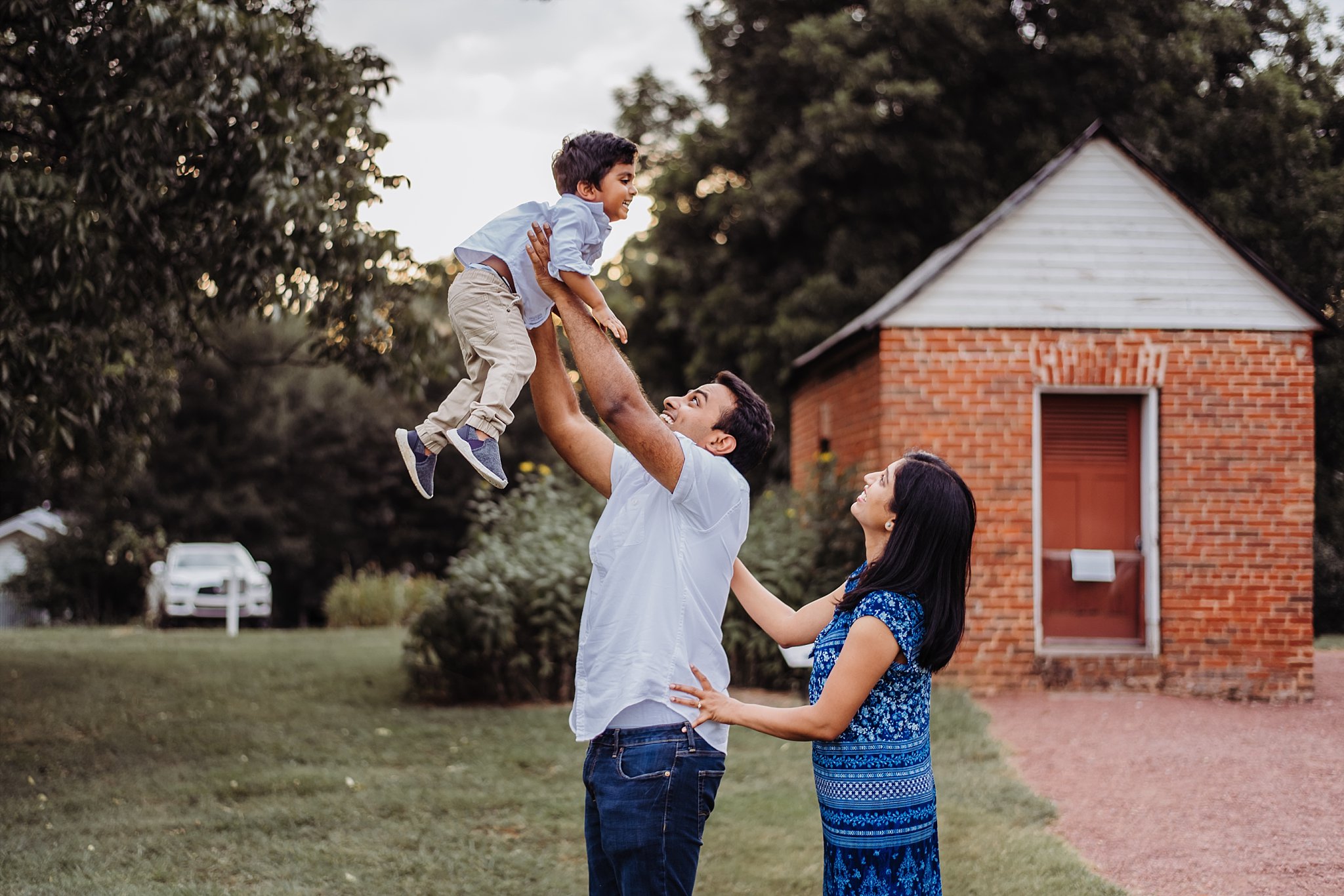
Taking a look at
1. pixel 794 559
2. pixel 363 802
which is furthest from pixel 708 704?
pixel 794 559

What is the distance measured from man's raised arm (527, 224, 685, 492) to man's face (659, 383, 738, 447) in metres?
0.21

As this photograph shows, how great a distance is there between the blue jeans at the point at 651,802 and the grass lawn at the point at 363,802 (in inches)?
125

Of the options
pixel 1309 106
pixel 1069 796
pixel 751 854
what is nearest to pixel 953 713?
pixel 1069 796

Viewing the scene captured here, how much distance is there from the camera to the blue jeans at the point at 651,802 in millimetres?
2580

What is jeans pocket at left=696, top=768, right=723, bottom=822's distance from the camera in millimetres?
2660

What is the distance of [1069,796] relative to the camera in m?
7.17

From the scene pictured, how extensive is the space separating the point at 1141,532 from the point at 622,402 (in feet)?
32.7

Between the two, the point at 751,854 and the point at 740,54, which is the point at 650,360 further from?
the point at 751,854

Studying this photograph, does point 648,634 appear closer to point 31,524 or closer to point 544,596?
point 544,596

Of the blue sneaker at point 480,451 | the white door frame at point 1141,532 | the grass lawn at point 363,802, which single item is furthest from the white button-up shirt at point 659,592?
the white door frame at point 1141,532

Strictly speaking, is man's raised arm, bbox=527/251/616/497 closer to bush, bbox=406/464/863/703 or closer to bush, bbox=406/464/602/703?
bush, bbox=406/464/602/703

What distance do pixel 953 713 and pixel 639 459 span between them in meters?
7.52

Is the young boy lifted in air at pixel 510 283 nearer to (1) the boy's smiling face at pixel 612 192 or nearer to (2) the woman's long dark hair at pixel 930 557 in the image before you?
(1) the boy's smiling face at pixel 612 192

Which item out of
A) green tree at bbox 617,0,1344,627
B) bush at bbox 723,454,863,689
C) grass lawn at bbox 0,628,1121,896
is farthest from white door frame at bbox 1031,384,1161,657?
green tree at bbox 617,0,1344,627
